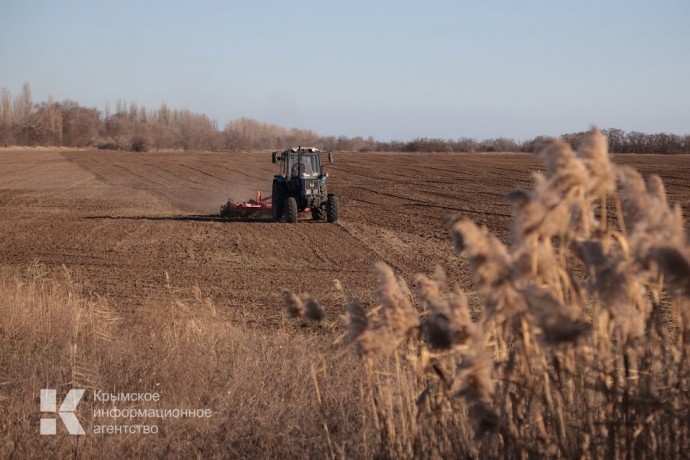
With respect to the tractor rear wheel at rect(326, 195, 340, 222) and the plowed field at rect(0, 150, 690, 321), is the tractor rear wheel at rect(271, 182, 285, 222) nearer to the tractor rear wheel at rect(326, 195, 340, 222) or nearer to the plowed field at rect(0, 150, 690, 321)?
the plowed field at rect(0, 150, 690, 321)

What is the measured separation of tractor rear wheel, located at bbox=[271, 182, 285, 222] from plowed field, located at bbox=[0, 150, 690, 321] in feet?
1.36

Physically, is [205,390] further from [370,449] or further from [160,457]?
[370,449]

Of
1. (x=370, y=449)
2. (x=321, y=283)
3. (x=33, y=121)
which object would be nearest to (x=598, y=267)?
(x=370, y=449)

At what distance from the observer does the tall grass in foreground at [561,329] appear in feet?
6.97

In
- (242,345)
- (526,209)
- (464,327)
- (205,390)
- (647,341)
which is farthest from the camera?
(242,345)

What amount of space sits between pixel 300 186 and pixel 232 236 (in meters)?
2.69

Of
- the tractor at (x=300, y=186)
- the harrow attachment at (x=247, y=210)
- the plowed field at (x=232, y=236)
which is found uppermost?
the tractor at (x=300, y=186)

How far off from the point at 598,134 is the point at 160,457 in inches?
113

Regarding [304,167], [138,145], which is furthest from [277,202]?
[138,145]

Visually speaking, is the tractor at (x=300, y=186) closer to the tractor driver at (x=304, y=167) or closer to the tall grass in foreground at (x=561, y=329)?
the tractor driver at (x=304, y=167)

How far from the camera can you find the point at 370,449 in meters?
3.54

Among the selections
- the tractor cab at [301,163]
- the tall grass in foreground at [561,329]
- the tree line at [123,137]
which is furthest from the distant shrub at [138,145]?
the tall grass in foreground at [561,329]

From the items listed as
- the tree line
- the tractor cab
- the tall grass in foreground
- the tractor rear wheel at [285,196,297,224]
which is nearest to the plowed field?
the tractor rear wheel at [285,196,297,224]

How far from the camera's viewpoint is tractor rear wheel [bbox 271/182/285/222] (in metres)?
19.5
